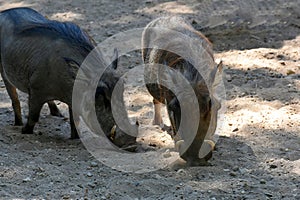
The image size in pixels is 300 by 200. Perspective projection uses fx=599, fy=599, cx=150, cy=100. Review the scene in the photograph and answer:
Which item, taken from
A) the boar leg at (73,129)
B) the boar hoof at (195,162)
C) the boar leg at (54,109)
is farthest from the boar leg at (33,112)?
the boar hoof at (195,162)

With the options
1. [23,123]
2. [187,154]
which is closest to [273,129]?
[187,154]

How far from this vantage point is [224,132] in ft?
18.2

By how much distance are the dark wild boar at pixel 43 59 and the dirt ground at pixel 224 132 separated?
415mm

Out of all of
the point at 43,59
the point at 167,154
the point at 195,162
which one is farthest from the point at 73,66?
the point at 195,162

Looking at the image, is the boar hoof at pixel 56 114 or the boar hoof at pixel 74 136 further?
the boar hoof at pixel 56 114

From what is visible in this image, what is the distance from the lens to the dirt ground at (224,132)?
14.3ft

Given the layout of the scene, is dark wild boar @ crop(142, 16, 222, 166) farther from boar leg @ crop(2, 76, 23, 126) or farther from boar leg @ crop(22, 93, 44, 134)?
boar leg @ crop(2, 76, 23, 126)

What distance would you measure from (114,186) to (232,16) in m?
4.92

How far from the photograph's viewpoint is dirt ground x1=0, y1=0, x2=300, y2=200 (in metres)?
4.36

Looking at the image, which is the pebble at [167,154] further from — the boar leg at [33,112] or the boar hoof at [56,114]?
the boar hoof at [56,114]

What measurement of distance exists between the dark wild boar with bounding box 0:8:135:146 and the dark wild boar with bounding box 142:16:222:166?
0.46 metres

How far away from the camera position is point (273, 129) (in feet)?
18.1

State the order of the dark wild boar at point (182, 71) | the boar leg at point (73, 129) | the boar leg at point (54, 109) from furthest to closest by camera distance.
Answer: the boar leg at point (54, 109) → the boar leg at point (73, 129) → the dark wild boar at point (182, 71)

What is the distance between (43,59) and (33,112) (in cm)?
51
